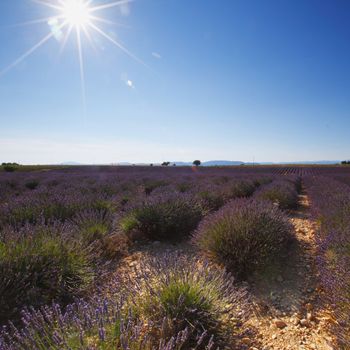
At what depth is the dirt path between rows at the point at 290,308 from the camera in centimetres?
195

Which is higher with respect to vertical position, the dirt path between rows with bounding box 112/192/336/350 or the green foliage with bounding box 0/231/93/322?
the green foliage with bounding box 0/231/93/322

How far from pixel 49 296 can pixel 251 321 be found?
73.3 inches

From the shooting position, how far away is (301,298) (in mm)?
2584

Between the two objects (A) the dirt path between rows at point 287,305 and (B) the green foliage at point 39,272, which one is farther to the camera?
(B) the green foliage at point 39,272

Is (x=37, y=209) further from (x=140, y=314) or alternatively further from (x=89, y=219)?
(x=140, y=314)

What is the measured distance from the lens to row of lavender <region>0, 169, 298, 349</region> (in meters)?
1.40

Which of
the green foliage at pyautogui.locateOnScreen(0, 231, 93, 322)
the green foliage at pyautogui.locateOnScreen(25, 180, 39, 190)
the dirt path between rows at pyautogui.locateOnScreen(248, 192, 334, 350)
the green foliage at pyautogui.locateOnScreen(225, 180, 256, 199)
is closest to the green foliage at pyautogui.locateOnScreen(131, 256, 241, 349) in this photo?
the dirt path between rows at pyautogui.locateOnScreen(248, 192, 334, 350)

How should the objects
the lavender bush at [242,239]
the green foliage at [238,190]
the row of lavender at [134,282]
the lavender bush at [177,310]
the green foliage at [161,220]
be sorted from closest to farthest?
the row of lavender at [134,282]
the lavender bush at [177,310]
the lavender bush at [242,239]
the green foliage at [161,220]
the green foliage at [238,190]

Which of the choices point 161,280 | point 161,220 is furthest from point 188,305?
point 161,220

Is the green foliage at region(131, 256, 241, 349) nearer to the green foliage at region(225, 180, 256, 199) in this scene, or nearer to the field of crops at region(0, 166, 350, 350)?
the field of crops at region(0, 166, 350, 350)

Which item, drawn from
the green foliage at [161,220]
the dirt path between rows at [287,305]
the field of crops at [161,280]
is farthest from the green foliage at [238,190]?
the dirt path between rows at [287,305]

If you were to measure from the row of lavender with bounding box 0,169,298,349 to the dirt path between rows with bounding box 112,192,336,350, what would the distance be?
222 mm

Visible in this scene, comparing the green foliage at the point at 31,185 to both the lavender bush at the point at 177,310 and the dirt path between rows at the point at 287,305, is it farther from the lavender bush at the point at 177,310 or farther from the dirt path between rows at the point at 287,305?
the lavender bush at the point at 177,310

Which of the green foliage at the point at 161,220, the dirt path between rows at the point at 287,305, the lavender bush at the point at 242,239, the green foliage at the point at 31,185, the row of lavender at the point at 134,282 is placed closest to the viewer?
the row of lavender at the point at 134,282
